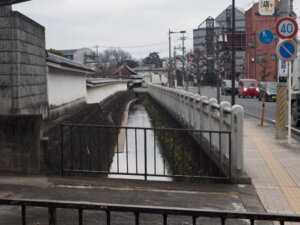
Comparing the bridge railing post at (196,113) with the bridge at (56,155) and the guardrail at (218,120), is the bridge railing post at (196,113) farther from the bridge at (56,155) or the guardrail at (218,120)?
the bridge at (56,155)

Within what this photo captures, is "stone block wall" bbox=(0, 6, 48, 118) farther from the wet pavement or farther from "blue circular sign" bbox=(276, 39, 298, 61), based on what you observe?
"blue circular sign" bbox=(276, 39, 298, 61)

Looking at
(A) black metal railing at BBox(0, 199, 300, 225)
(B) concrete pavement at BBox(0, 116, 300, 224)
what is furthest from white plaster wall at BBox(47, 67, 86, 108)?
(A) black metal railing at BBox(0, 199, 300, 225)

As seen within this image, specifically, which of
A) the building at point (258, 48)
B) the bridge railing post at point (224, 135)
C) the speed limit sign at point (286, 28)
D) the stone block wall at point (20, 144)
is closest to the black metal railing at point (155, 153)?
the bridge railing post at point (224, 135)

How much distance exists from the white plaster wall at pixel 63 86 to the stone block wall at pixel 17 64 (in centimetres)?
230

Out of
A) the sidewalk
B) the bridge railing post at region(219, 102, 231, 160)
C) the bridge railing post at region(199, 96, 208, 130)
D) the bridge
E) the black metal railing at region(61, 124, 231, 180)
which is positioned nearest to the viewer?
the bridge

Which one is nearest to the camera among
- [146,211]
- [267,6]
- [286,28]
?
[146,211]

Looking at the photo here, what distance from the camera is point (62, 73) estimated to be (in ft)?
43.8

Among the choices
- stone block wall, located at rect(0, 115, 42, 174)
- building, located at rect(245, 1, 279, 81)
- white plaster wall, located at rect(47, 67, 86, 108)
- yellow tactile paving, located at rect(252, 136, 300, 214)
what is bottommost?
yellow tactile paving, located at rect(252, 136, 300, 214)

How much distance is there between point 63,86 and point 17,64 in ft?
18.5

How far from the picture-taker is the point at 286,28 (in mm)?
11844

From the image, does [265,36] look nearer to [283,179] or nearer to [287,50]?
[287,50]

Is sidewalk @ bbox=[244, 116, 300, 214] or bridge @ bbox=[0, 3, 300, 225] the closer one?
bridge @ bbox=[0, 3, 300, 225]

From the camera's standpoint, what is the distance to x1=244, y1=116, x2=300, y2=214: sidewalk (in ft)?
21.0

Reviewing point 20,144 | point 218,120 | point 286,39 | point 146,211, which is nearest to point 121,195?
point 20,144
